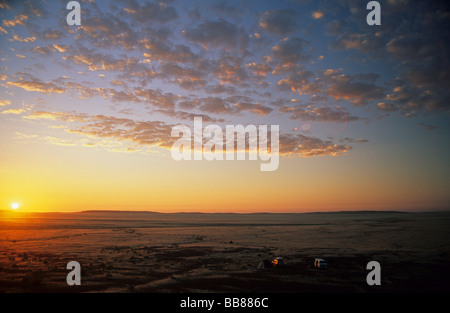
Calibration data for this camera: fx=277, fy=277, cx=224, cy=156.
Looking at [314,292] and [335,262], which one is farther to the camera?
[335,262]

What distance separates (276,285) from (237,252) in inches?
686

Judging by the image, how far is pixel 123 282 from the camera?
24219 mm

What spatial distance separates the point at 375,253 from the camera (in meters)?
38.6
